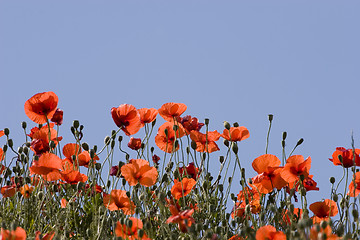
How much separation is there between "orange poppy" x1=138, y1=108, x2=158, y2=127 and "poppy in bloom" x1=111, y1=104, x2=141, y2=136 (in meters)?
0.12

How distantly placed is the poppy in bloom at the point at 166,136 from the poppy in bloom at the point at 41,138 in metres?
0.61

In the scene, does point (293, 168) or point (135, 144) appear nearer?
point (293, 168)

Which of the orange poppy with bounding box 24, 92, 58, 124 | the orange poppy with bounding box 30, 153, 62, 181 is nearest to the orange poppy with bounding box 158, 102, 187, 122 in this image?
the orange poppy with bounding box 24, 92, 58, 124

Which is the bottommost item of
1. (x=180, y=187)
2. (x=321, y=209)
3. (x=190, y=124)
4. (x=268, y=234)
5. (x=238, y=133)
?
(x=268, y=234)

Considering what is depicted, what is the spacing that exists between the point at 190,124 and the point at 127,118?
17.1 inches

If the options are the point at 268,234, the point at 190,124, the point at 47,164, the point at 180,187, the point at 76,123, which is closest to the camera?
the point at 268,234

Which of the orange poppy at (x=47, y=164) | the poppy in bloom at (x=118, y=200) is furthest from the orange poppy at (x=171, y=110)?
the orange poppy at (x=47, y=164)

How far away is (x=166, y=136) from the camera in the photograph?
353 cm

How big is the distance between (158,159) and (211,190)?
525mm

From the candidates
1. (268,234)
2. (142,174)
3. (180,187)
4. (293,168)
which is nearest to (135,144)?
(180,187)

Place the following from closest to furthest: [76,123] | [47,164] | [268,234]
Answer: [268,234] < [47,164] < [76,123]

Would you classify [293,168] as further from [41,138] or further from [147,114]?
[41,138]

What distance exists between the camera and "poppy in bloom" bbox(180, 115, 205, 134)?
11.9ft

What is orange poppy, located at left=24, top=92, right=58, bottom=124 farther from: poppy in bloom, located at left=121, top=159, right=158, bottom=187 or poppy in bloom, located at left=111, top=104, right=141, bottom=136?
poppy in bloom, located at left=121, top=159, right=158, bottom=187
